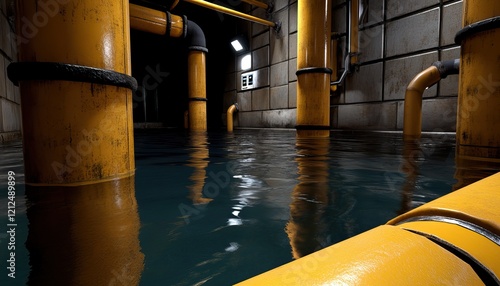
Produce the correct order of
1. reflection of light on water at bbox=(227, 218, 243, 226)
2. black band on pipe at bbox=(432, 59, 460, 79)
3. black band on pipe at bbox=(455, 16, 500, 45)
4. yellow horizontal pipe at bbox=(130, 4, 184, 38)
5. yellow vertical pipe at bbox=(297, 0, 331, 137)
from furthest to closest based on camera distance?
yellow horizontal pipe at bbox=(130, 4, 184, 38) → yellow vertical pipe at bbox=(297, 0, 331, 137) → black band on pipe at bbox=(432, 59, 460, 79) → black band on pipe at bbox=(455, 16, 500, 45) → reflection of light on water at bbox=(227, 218, 243, 226)

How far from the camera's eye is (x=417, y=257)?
1.46 feet

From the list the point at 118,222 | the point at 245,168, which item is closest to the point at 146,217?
the point at 118,222

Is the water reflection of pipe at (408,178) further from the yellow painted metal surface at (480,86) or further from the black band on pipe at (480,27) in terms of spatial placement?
the black band on pipe at (480,27)

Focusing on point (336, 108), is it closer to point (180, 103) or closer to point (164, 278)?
point (164, 278)

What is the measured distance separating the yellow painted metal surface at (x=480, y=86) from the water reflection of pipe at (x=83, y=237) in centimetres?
255

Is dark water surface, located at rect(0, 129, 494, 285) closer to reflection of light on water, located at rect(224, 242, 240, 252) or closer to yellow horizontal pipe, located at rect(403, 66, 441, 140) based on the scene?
reflection of light on water, located at rect(224, 242, 240, 252)

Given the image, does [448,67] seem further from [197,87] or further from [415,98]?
[197,87]

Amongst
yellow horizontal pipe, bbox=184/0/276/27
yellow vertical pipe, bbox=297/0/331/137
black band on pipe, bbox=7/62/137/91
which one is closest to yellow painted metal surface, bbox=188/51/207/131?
yellow horizontal pipe, bbox=184/0/276/27

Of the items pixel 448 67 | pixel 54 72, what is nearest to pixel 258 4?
pixel 448 67

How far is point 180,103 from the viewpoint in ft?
46.7

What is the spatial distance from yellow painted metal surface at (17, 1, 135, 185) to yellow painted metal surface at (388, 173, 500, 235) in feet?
5.08

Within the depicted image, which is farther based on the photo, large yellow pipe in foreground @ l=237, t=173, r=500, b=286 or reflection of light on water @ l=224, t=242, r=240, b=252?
reflection of light on water @ l=224, t=242, r=240, b=252

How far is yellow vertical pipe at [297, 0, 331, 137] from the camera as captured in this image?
5.30 meters

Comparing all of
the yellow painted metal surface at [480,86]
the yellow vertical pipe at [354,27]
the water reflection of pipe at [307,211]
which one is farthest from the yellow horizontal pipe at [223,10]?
the water reflection of pipe at [307,211]
